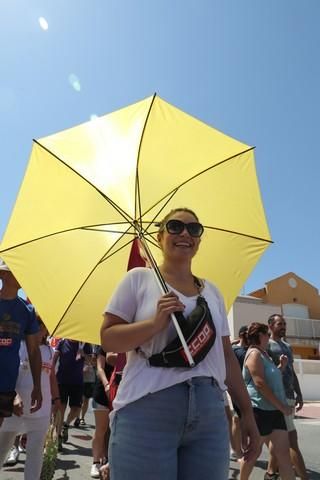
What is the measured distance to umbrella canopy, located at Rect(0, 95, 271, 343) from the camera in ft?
9.81

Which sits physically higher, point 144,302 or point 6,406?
point 144,302

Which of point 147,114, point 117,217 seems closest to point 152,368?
point 117,217

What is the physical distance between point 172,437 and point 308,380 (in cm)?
2132

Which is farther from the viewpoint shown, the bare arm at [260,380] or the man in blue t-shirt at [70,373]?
the man in blue t-shirt at [70,373]

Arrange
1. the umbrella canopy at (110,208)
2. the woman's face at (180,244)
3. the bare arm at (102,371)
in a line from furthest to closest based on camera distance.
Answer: the bare arm at (102,371)
the umbrella canopy at (110,208)
the woman's face at (180,244)

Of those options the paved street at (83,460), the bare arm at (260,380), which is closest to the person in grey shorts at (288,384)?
the bare arm at (260,380)

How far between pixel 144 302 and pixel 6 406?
219 cm

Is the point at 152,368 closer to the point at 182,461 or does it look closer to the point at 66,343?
the point at 182,461

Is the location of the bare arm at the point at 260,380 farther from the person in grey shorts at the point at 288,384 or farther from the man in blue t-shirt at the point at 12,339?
the man in blue t-shirt at the point at 12,339

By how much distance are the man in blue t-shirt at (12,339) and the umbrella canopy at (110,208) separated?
0.99 meters

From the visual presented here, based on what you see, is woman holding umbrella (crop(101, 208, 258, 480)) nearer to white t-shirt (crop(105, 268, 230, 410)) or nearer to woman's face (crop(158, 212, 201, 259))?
white t-shirt (crop(105, 268, 230, 410))

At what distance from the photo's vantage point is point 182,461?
1863mm

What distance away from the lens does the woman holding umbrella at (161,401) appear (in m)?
1.80

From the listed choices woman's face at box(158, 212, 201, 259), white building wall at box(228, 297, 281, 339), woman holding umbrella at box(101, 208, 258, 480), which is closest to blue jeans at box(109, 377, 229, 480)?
woman holding umbrella at box(101, 208, 258, 480)
